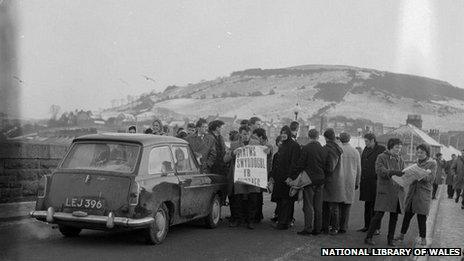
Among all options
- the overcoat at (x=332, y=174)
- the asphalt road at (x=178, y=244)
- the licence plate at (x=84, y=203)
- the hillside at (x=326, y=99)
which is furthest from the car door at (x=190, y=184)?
the hillside at (x=326, y=99)

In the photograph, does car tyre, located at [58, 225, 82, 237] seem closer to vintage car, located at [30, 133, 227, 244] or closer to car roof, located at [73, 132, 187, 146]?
vintage car, located at [30, 133, 227, 244]

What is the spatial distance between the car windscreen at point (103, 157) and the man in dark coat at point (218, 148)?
331 centimetres

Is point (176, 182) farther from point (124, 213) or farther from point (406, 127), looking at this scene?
point (406, 127)

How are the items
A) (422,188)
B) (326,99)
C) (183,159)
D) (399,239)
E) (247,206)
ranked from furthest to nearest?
(326,99) < (247,206) < (399,239) < (183,159) < (422,188)

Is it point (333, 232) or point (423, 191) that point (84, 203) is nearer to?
point (333, 232)

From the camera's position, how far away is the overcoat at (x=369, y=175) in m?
11.9

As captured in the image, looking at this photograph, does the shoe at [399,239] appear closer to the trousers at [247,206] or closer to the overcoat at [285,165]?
the overcoat at [285,165]

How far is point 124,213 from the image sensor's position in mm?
8469

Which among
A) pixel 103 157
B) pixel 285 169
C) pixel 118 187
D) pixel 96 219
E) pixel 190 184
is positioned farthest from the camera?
pixel 285 169

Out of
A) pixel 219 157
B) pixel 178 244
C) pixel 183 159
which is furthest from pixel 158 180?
pixel 219 157

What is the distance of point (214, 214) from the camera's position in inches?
443

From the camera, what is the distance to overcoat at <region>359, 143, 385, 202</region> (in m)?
11.9

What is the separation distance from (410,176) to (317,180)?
1.83 meters

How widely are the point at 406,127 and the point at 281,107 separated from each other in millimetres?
61484
